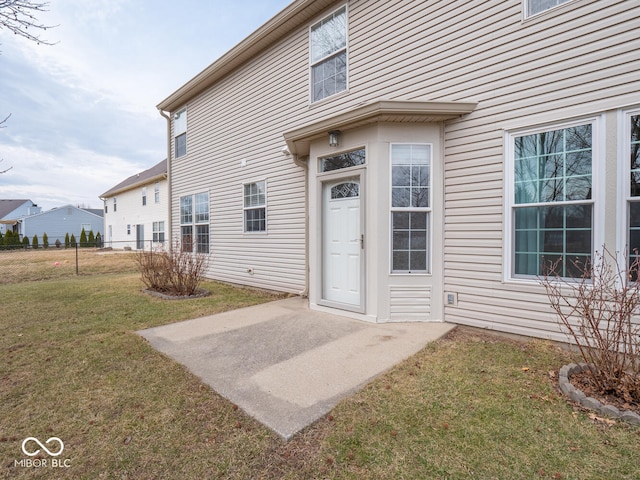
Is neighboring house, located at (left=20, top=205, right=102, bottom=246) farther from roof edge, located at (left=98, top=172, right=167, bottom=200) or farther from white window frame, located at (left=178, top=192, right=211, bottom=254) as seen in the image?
white window frame, located at (left=178, top=192, right=211, bottom=254)

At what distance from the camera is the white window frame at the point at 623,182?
124 inches

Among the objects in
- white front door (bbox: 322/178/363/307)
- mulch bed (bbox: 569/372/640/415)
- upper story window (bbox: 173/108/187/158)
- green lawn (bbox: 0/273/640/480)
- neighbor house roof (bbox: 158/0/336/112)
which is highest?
neighbor house roof (bbox: 158/0/336/112)

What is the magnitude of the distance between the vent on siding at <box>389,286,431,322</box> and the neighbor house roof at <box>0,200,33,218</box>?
50.7 meters

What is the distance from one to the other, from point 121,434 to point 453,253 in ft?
13.4

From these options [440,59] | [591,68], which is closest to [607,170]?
[591,68]

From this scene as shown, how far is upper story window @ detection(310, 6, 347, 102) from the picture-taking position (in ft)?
18.7

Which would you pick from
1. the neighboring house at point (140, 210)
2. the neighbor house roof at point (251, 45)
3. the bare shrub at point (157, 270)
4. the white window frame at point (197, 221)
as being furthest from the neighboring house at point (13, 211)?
the bare shrub at point (157, 270)

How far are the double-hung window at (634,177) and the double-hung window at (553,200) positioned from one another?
292 millimetres

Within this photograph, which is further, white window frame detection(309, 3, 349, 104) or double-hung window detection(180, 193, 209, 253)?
double-hung window detection(180, 193, 209, 253)

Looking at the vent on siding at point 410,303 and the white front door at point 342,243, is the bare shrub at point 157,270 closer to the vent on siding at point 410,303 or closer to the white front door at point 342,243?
the white front door at point 342,243

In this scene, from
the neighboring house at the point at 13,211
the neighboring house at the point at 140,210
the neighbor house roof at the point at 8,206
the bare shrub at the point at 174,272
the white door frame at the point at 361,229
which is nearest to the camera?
the white door frame at the point at 361,229

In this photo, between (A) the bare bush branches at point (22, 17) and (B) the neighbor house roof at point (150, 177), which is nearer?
(A) the bare bush branches at point (22, 17)

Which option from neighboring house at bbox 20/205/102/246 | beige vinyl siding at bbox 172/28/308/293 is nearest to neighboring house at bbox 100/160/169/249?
neighboring house at bbox 20/205/102/246

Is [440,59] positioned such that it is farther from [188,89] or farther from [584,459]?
[188,89]
